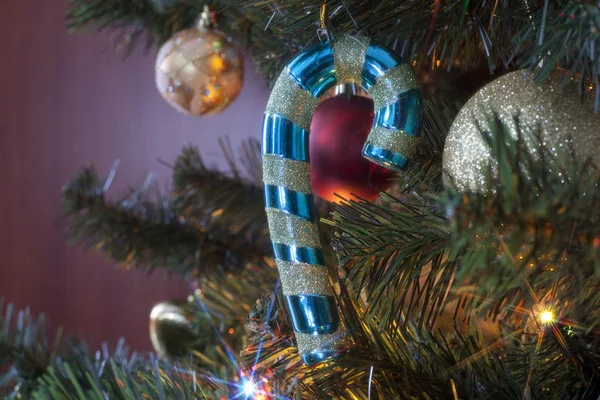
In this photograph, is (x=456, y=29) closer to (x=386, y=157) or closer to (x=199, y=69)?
(x=386, y=157)

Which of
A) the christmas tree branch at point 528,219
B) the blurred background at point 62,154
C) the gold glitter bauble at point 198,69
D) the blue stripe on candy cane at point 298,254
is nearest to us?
the christmas tree branch at point 528,219

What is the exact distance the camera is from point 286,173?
0.29 metres

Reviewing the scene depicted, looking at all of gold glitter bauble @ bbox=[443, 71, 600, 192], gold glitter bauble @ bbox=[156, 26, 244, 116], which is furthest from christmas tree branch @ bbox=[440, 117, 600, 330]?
gold glitter bauble @ bbox=[156, 26, 244, 116]

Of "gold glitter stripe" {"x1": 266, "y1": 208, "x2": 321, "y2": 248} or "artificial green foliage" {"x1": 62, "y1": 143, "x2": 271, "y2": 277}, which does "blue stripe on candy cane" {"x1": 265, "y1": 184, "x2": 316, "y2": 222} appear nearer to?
"gold glitter stripe" {"x1": 266, "y1": 208, "x2": 321, "y2": 248}

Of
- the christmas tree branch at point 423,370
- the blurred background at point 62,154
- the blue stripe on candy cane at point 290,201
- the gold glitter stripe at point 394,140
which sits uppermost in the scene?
the blurred background at point 62,154

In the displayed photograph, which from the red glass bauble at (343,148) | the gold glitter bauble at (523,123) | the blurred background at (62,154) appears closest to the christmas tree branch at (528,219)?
the gold glitter bauble at (523,123)

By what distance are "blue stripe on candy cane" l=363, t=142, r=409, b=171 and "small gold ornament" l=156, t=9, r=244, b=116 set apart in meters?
0.32

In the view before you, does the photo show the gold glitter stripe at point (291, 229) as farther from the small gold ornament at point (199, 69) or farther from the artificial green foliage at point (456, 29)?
the small gold ornament at point (199, 69)

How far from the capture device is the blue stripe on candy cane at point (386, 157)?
0.28 meters

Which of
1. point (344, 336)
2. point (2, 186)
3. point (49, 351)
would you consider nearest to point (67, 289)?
point (2, 186)

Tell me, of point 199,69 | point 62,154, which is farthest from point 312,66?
point 62,154

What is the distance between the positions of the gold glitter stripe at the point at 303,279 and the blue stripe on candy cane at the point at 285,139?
5 cm

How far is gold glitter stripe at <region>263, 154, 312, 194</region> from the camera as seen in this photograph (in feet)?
0.97

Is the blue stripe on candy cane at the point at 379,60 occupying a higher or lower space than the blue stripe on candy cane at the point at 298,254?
higher
